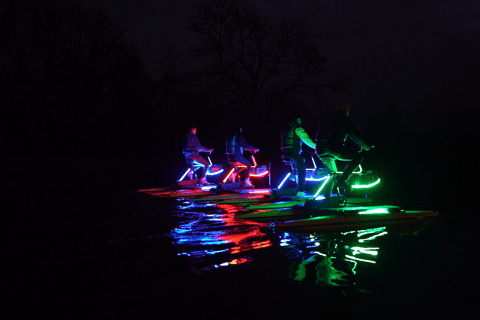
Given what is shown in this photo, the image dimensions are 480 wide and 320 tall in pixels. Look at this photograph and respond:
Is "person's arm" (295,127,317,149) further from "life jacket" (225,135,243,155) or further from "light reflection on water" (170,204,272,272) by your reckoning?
"life jacket" (225,135,243,155)

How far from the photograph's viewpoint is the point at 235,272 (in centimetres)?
468

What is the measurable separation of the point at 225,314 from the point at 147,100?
1303 inches

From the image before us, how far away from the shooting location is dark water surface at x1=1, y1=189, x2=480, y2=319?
3.63m

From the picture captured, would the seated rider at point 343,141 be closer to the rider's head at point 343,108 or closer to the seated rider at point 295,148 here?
the rider's head at point 343,108

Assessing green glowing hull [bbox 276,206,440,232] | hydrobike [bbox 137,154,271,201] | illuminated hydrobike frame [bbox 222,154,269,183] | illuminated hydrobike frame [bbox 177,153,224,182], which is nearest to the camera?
green glowing hull [bbox 276,206,440,232]

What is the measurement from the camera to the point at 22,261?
5289 millimetres

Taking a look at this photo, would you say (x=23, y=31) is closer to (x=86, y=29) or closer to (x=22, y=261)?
(x=86, y=29)

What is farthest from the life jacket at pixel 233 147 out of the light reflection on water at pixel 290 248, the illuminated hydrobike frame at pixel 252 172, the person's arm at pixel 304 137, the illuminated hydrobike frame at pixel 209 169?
the light reflection on water at pixel 290 248

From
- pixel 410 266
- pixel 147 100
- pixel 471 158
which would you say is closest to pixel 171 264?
pixel 410 266

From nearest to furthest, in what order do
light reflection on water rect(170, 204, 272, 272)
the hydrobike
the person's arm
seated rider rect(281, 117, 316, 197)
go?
light reflection on water rect(170, 204, 272, 272)
the person's arm
seated rider rect(281, 117, 316, 197)
the hydrobike

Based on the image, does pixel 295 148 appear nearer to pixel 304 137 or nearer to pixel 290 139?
pixel 290 139

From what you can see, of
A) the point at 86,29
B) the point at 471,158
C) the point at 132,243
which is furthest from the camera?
the point at 86,29

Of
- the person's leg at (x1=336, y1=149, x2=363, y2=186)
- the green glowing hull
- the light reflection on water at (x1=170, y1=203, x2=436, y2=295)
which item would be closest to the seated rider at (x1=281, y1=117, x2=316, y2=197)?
the green glowing hull

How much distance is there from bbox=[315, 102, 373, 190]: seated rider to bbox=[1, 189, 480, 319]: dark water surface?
1419 millimetres
